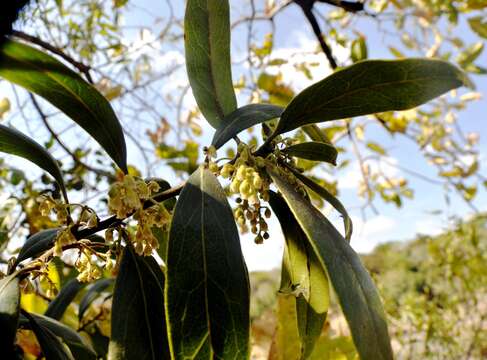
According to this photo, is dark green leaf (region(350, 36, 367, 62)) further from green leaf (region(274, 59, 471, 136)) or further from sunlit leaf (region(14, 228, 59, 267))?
sunlit leaf (region(14, 228, 59, 267))

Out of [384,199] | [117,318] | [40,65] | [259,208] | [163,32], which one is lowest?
[117,318]

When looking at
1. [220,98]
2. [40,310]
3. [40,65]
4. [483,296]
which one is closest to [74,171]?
[40,310]

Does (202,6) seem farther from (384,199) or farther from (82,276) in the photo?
(384,199)

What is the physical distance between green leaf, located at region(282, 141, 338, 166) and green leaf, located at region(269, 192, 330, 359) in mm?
63

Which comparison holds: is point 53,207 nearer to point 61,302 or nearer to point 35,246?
point 35,246

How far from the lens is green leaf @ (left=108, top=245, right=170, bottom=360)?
483 mm

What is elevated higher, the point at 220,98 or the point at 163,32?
the point at 163,32

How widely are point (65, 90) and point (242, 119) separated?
21cm

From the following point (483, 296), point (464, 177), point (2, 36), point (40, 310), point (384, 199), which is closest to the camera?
point (2, 36)

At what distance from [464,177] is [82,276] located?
2100mm

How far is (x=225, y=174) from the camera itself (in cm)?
48

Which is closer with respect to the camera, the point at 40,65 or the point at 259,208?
the point at 40,65

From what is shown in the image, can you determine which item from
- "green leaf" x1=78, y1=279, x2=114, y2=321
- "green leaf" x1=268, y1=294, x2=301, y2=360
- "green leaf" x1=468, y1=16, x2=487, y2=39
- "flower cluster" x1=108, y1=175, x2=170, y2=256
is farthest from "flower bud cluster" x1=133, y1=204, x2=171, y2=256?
"green leaf" x1=468, y1=16, x2=487, y2=39

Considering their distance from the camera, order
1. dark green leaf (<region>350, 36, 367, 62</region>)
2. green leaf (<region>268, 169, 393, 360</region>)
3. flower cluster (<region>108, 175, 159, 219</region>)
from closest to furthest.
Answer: green leaf (<region>268, 169, 393, 360</region>) → flower cluster (<region>108, 175, 159, 219</region>) → dark green leaf (<region>350, 36, 367, 62</region>)
